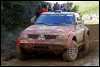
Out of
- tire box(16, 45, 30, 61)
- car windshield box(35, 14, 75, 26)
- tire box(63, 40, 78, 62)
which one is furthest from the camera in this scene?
car windshield box(35, 14, 75, 26)

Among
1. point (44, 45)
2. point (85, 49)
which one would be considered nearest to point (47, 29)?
point (44, 45)

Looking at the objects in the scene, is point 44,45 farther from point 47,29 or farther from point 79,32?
point 79,32

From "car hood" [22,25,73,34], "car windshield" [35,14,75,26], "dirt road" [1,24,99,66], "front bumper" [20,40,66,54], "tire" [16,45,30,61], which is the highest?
"car windshield" [35,14,75,26]

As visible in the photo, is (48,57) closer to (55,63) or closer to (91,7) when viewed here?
(55,63)

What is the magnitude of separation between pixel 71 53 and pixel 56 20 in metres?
1.61

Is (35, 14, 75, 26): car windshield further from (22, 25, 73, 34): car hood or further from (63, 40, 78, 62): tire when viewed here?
(63, 40, 78, 62): tire

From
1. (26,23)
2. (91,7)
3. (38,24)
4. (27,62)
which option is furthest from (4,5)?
(91,7)

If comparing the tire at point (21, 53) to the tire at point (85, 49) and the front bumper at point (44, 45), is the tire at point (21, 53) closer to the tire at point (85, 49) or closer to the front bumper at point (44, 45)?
the front bumper at point (44, 45)

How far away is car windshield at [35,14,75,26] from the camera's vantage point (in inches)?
410

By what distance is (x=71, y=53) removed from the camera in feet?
31.2

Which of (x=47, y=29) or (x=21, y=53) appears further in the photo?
(x=21, y=53)

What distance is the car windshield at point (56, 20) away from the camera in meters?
10.4

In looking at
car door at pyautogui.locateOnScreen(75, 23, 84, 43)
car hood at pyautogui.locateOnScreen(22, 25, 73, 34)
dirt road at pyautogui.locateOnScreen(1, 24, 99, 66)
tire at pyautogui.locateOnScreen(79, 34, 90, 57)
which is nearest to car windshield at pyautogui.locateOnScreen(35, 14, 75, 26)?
car door at pyautogui.locateOnScreen(75, 23, 84, 43)

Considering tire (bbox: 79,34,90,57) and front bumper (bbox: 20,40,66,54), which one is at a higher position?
front bumper (bbox: 20,40,66,54)
